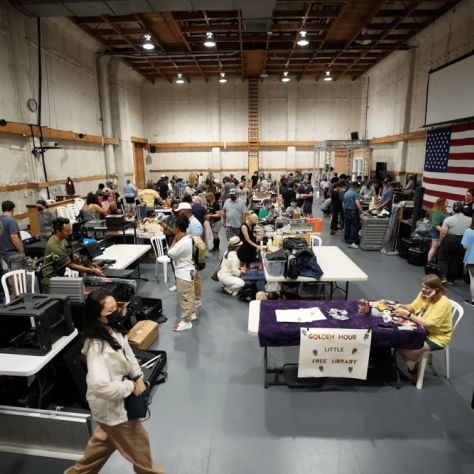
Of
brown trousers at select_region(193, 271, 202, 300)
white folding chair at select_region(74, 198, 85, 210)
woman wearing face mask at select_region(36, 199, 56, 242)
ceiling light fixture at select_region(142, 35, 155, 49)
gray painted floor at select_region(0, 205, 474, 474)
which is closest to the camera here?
gray painted floor at select_region(0, 205, 474, 474)

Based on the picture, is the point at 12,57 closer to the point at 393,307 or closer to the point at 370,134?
the point at 393,307

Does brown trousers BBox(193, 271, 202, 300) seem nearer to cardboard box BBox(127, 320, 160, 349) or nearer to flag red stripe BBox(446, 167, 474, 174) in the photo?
cardboard box BBox(127, 320, 160, 349)

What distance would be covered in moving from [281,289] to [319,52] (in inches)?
490

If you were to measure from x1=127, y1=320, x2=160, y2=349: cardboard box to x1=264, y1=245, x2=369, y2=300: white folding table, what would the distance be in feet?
5.38

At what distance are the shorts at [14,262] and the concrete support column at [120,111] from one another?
1037cm

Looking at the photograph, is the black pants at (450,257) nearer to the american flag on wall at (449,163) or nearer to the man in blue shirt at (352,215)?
the man in blue shirt at (352,215)

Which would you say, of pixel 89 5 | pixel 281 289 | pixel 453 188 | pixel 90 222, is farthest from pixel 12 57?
pixel 453 188

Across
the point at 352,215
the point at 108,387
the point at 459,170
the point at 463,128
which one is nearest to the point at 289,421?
the point at 108,387

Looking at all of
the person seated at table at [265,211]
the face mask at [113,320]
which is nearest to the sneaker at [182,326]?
the face mask at [113,320]

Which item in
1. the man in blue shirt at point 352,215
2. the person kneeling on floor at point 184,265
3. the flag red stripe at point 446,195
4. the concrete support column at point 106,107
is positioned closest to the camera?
the person kneeling on floor at point 184,265

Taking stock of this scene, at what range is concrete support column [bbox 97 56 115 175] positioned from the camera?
14094 millimetres

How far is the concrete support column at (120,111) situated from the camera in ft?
48.5

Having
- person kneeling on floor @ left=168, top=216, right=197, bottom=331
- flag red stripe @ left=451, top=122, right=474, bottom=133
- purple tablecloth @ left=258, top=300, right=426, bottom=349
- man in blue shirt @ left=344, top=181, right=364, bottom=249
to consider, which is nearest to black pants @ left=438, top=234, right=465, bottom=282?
man in blue shirt @ left=344, top=181, right=364, bottom=249

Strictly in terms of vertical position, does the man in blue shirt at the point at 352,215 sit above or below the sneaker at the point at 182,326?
above
